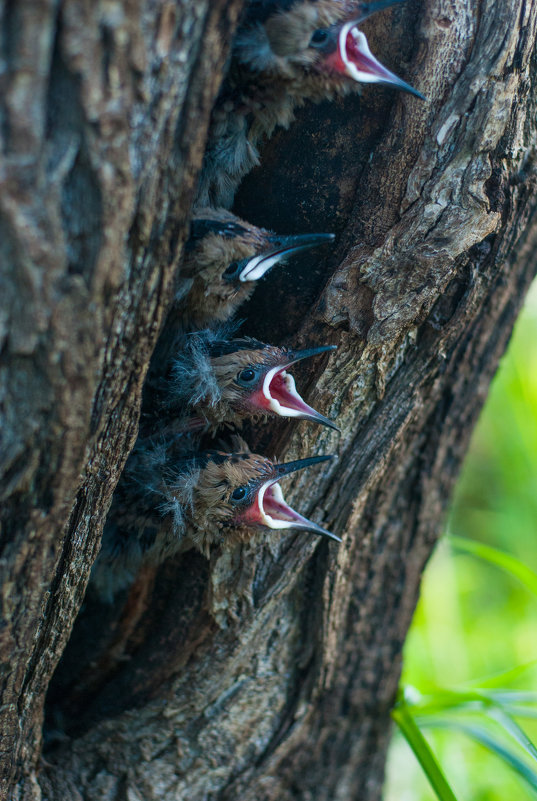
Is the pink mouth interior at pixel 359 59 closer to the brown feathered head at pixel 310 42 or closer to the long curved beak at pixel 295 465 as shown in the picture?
the brown feathered head at pixel 310 42

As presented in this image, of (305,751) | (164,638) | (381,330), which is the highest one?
(381,330)

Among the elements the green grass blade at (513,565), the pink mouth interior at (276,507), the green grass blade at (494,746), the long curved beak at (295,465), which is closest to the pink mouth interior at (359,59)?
the long curved beak at (295,465)

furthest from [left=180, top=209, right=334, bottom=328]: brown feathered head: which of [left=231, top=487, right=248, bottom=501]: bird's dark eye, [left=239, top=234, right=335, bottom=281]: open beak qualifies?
[left=231, top=487, right=248, bottom=501]: bird's dark eye

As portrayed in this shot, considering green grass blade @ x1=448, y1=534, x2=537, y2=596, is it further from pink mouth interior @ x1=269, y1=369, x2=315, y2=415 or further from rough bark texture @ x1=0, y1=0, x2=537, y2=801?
pink mouth interior @ x1=269, y1=369, x2=315, y2=415

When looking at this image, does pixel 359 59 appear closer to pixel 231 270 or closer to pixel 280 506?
→ pixel 231 270

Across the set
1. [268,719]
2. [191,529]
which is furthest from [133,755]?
[191,529]

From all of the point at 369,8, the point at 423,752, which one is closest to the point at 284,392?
the point at 369,8

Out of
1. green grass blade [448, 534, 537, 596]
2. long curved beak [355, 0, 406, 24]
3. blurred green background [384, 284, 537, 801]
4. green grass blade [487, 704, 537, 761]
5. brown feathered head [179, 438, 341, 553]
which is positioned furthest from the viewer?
blurred green background [384, 284, 537, 801]

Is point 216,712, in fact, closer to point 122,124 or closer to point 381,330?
point 381,330
